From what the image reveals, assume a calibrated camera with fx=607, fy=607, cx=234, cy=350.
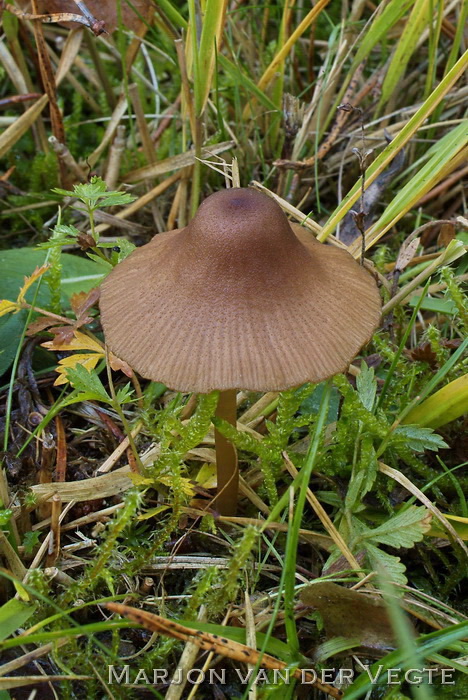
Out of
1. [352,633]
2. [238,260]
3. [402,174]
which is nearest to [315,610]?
[352,633]

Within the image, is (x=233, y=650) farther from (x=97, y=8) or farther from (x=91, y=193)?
(x=97, y=8)

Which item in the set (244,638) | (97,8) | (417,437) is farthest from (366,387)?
(97,8)

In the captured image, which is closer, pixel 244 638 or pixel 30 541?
pixel 244 638

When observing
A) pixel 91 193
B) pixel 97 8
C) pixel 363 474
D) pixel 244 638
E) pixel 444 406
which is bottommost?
pixel 244 638

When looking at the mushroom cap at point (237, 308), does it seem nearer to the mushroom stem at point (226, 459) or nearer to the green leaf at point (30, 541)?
the mushroom stem at point (226, 459)

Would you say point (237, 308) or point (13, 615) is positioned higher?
point (237, 308)

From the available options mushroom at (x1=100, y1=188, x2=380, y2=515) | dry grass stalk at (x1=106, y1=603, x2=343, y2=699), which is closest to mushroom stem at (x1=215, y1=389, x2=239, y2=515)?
mushroom at (x1=100, y1=188, x2=380, y2=515)

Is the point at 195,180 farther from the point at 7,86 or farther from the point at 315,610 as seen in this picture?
the point at 315,610
